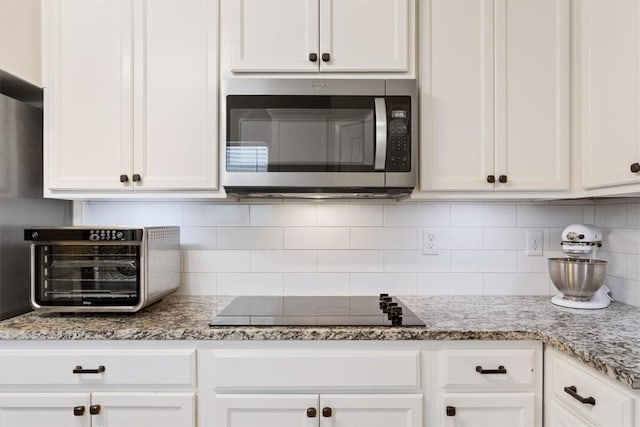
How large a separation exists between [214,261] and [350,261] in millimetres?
669

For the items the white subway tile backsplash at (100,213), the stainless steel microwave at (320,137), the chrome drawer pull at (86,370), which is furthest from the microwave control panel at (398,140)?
the white subway tile backsplash at (100,213)

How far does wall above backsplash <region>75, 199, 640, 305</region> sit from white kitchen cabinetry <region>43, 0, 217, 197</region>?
0.36 metres

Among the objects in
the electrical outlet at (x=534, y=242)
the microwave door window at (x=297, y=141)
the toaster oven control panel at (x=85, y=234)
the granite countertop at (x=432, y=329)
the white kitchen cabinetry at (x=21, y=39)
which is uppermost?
the white kitchen cabinetry at (x=21, y=39)

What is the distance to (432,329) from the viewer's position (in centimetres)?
138

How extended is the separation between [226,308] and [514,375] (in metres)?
1.10

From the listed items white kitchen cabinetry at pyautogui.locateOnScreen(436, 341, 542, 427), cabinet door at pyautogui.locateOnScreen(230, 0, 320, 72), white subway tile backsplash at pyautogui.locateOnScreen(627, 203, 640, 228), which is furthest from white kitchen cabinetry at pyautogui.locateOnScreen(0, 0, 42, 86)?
white subway tile backsplash at pyautogui.locateOnScreen(627, 203, 640, 228)

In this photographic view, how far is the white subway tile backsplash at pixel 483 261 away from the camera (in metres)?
1.99

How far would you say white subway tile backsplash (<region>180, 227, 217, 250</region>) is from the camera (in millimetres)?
1990

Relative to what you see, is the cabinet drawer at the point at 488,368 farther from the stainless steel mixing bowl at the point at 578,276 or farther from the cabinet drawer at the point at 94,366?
the cabinet drawer at the point at 94,366

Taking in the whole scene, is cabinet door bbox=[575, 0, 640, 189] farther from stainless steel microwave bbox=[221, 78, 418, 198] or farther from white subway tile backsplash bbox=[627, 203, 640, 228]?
stainless steel microwave bbox=[221, 78, 418, 198]

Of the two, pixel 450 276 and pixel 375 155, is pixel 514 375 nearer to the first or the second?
pixel 450 276

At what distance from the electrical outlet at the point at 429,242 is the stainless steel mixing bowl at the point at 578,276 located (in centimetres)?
50

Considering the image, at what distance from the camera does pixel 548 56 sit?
65.4 inches

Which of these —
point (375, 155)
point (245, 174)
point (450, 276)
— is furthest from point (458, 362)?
point (245, 174)
